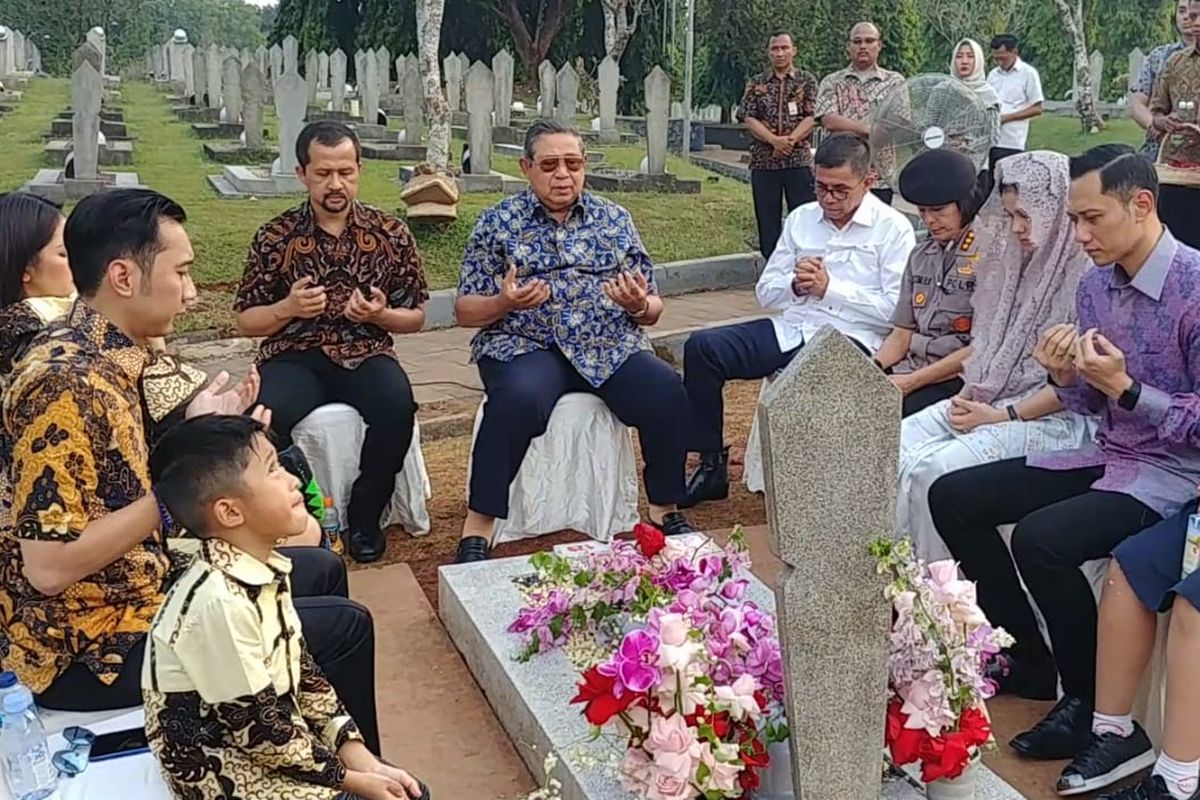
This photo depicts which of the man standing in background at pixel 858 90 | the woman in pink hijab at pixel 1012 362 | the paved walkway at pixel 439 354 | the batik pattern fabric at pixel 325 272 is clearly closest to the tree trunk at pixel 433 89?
the paved walkway at pixel 439 354

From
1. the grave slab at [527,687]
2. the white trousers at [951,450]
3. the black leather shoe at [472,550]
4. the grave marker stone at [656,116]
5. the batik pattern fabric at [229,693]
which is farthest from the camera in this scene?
the grave marker stone at [656,116]

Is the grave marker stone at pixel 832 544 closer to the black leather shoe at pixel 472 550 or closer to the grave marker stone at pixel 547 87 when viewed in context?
the black leather shoe at pixel 472 550

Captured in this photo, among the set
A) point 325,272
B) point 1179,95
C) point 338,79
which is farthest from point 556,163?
point 338,79

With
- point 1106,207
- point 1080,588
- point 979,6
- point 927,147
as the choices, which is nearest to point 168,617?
point 1080,588

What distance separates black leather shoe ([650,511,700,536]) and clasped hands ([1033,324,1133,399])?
147 cm

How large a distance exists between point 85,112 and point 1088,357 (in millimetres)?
8623

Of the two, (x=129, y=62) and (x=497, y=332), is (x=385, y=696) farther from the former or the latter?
(x=129, y=62)

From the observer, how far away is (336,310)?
4086mm

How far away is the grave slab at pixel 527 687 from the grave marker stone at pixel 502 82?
14458mm

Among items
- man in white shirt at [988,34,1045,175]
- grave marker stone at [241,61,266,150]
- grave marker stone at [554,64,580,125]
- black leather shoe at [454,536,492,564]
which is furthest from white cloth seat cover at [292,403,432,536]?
grave marker stone at [554,64,580,125]

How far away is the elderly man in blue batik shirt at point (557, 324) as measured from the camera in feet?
13.1

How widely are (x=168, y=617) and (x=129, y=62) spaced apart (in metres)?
53.2

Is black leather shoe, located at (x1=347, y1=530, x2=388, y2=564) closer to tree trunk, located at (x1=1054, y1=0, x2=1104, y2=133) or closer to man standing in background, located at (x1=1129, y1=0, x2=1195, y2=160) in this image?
man standing in background, located at (x1=1129, y1=0, x2=1195, y2=160)

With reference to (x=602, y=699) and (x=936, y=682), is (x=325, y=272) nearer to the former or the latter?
(x=602, y=699)
